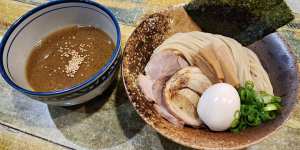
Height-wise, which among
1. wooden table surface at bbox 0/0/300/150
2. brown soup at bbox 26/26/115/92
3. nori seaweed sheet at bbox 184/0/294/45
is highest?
nori seaweed sheet at bbox 184/0/294/45

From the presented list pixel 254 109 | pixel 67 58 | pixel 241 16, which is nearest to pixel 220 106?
pixel 254 109

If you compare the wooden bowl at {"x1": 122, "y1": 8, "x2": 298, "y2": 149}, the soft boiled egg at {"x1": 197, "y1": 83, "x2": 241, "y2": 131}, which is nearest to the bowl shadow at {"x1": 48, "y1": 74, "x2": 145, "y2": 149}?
the wooden bowl at {"x1": 122, "y1": 8, "x2": 298, "y2": 149}

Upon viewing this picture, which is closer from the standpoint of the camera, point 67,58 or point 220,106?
point 220,106

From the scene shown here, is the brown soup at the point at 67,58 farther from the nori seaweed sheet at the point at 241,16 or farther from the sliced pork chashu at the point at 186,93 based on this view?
the nori seaweed sheet at the point at 241,16

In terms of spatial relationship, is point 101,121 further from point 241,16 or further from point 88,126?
point 241,16

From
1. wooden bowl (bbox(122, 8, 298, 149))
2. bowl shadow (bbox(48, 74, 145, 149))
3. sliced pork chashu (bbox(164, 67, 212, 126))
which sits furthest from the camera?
bowl shadow (bbox(48, 74, 145, 149))

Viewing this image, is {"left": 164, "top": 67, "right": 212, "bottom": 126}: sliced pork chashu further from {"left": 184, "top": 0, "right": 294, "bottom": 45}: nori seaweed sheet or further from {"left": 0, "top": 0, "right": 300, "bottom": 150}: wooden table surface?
{"left": 184, "top": 0, "right": 294, "bottom": 45}: nori seaweed sheet

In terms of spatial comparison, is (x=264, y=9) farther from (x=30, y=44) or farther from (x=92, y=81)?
(x=30, y=44)
